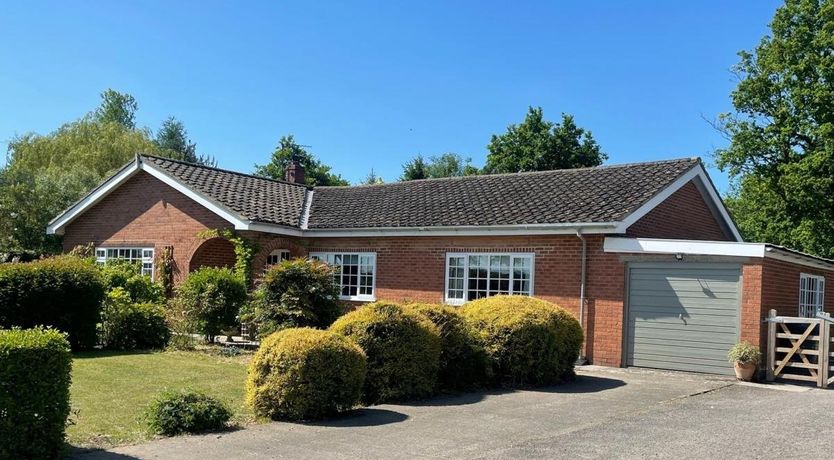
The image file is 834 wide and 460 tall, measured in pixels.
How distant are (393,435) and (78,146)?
124 feet

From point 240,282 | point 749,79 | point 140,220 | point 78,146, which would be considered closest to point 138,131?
point 78,146

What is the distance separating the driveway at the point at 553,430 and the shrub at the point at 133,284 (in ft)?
37.5

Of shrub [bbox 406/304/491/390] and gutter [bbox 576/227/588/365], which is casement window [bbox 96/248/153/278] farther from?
gutter [bbox 576/227/588/365]

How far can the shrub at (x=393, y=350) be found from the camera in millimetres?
10070

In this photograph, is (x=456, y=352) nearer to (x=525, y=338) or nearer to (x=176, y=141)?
(x=525, y=338)

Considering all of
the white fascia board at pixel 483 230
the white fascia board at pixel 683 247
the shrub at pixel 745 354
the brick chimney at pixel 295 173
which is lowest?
the shrub at pixel 745 354

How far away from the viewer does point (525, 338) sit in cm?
1173

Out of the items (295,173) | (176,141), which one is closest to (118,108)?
(176,141)

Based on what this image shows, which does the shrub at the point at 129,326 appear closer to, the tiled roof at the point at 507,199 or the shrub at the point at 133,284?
the shrub at the point at 133,284

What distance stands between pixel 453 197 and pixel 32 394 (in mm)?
14999

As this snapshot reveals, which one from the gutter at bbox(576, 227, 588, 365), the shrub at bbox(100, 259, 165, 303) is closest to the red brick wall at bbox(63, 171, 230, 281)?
the shrub at bbox(100, 259, 165, 303)

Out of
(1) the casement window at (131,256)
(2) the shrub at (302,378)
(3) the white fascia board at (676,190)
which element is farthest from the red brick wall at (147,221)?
(2) the shrub at (302,378)

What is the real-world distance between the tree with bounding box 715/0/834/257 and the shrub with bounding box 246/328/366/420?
2823cm

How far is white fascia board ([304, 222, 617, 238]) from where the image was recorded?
14971 millimetres
